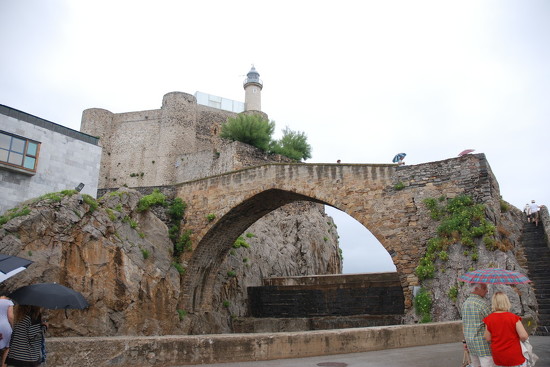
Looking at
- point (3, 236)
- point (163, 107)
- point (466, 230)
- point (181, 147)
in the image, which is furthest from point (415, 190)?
point (163, 107)

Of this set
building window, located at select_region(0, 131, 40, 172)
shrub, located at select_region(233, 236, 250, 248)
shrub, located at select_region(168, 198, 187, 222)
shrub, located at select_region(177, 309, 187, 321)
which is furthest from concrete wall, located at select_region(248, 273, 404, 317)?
building window, located at select_region(0, 131, 40, 172)

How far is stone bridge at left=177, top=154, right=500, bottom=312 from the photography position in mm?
11656

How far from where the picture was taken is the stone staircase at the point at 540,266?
31.9 ft

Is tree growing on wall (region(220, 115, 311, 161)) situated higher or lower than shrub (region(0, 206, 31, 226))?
higher

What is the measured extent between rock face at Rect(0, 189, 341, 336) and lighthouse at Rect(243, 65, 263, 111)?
19792mm

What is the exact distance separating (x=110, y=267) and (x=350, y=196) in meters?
7.52

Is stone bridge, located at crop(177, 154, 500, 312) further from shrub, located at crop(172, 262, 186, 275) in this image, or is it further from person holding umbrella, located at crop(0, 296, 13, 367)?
person holding umbrella, located at crop(0, 296, 13, 367)

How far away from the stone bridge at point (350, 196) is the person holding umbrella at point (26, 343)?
356 inches

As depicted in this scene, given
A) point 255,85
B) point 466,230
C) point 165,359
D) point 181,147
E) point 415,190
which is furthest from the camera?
point 255,85

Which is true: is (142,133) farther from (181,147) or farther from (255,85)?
(255,85)

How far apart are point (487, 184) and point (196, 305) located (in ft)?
37.0

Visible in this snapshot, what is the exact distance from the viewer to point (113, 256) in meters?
13.3

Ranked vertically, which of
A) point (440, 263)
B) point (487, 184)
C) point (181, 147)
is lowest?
point (440, 263)

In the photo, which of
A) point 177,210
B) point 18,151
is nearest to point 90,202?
point 18,151
